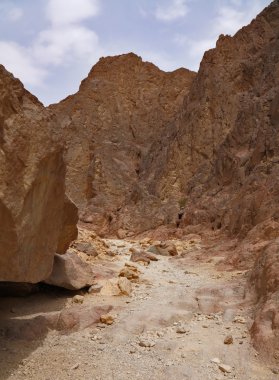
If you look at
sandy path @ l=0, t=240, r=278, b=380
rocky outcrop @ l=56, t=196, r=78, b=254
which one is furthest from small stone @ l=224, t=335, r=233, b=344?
rocky outcrop @ l=56, t=196, r=78, b=254

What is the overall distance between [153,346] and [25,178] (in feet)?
Result: 9.72

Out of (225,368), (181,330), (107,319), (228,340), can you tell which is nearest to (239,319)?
(228,340)

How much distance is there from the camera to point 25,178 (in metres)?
5.47

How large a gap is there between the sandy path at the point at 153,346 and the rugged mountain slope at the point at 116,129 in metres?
20.7

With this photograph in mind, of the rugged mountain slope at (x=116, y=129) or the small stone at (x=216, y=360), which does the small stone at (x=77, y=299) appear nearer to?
the small stone at (x=216, y=360)

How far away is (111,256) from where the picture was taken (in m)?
13.8

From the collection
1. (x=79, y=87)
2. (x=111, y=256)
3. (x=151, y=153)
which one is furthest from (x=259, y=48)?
(x=111, y=256)

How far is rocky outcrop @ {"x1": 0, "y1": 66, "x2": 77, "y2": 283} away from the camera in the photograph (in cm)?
525

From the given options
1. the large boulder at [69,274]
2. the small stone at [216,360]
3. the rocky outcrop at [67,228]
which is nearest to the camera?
the small stone at [216,360]

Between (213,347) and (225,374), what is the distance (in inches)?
26.0

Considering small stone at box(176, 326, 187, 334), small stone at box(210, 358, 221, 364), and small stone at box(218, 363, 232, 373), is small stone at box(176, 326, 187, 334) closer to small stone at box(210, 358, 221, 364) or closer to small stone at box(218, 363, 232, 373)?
small stone at box(210, 358, 221, 364)

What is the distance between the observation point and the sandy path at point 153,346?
201 inches

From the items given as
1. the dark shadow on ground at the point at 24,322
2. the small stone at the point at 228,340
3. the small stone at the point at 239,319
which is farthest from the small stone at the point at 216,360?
the dark shadow on ground at the point at 24,322

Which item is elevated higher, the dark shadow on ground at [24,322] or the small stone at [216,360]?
the small stone at [216,360]
